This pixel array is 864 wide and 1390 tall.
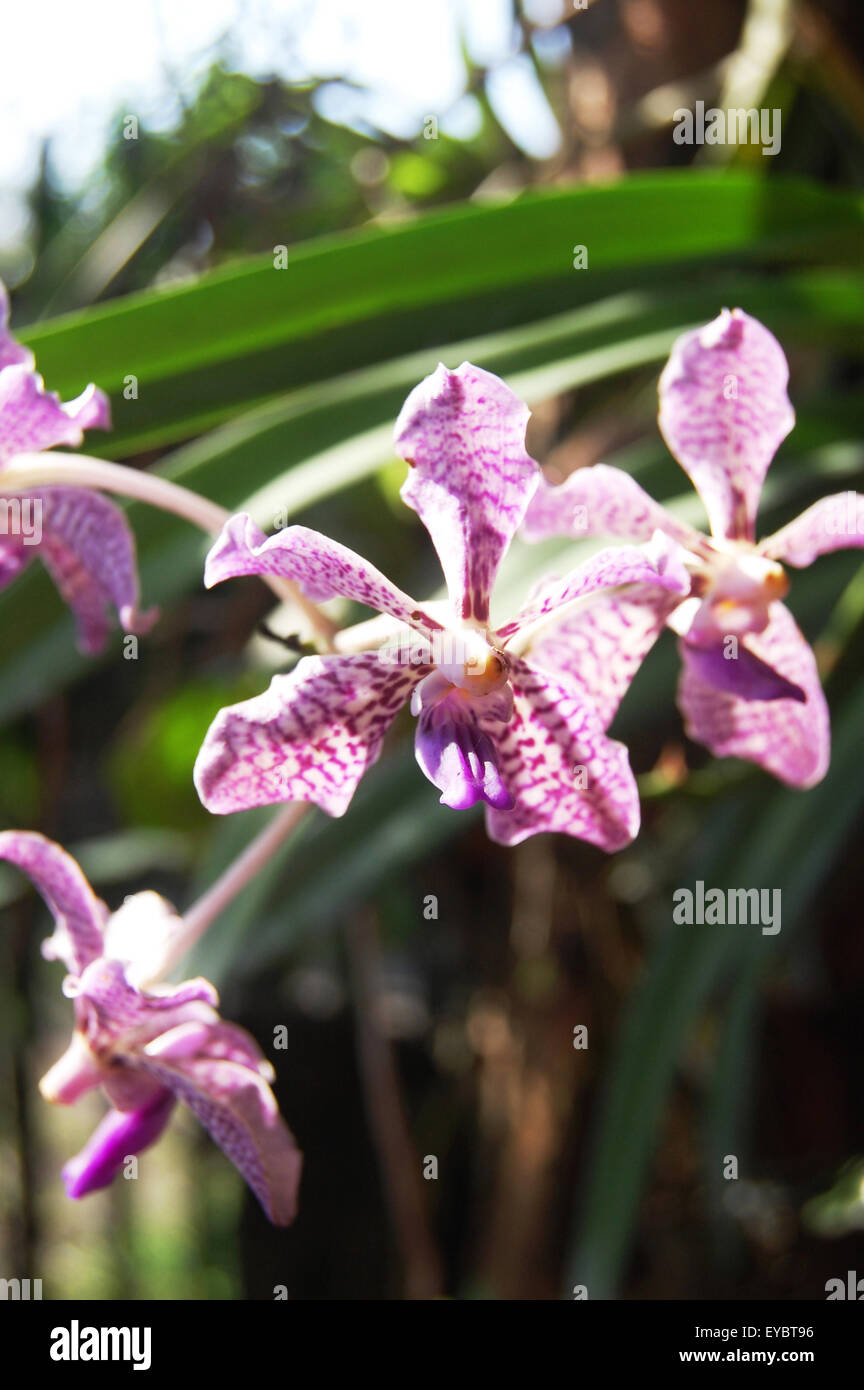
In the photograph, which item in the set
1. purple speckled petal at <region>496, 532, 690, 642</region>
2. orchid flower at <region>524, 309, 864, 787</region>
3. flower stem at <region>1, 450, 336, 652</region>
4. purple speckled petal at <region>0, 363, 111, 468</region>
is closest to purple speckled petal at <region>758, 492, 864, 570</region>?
orchid flower at <region>524, 309, 864, 787</region>

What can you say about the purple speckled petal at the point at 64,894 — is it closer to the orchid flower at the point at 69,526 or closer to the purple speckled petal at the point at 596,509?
the orchid flower at the point at 69,526

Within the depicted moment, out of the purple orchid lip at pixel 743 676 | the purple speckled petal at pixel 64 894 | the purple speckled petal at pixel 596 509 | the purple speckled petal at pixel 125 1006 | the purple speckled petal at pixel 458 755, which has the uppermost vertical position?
the purple speckled petal at pixel 596 509

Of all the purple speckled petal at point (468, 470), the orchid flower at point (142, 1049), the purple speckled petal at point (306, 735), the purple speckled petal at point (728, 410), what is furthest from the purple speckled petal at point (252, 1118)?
the purple speckled petal at point (728, 410)

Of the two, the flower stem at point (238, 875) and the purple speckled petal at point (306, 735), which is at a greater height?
the purple speckled petal at point (306, 735)

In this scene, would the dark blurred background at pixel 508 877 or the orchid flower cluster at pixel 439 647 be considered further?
the dark blurred background at pixel 508 877

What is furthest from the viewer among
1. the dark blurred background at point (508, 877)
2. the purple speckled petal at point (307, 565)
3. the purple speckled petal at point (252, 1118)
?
the dark blurred background at point (508, 877)

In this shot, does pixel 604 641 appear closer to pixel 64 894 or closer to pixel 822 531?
pixel 822 531

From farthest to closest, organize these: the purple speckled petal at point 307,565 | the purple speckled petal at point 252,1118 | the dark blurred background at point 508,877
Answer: the dark blurred background at point 508,877, the purple speckled petal at point 252,1118, the purple speckled petal at point 307,565
